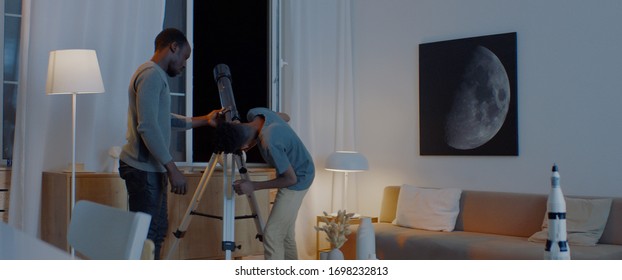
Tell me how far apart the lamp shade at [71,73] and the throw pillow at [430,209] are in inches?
92.7

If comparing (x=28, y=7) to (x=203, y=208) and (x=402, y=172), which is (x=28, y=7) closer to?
(x=203, y=208)

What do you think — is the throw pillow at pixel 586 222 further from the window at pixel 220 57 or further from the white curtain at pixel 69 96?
the white curtain at pixel 69 96

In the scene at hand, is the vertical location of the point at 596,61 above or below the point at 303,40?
below

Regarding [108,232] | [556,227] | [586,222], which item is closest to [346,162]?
[586,222]

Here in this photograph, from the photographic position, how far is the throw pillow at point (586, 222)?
12.9ft

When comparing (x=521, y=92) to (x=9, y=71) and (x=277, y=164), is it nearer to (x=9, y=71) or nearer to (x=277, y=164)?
(x=277, y=164)

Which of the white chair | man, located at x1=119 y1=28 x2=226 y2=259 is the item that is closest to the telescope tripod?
man, located at x1=119 y1=28 x2=226 y2=259

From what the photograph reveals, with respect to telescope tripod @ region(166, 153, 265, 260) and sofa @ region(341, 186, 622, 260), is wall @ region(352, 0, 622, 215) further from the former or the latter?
telescope tripod @ region(166, 153, 265, 260)

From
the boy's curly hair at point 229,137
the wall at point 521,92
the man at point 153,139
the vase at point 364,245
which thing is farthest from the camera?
the wall at point 521,92

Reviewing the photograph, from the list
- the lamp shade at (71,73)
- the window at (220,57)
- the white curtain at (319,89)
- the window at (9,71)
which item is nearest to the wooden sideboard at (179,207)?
the window at (9,71)

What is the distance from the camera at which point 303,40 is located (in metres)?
5.65
